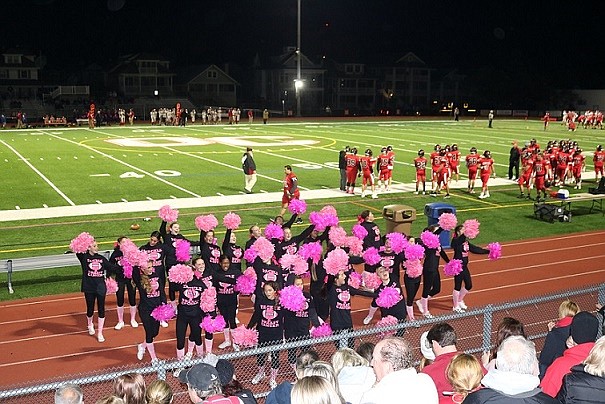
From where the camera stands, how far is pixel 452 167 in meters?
23.0

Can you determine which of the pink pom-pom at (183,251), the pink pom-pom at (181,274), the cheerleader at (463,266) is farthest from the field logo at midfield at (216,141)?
the pink pom-pom at (181,274)

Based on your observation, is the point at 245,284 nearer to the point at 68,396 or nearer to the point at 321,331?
the point at 321,331

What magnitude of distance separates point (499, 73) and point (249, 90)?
3779cm

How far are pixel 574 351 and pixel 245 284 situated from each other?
5.02m

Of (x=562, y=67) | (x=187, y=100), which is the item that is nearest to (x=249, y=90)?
(x=187, y=100)

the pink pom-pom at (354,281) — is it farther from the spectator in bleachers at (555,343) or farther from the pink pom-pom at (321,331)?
the spectator in bleachers at (555,343)

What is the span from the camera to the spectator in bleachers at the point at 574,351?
16.7ft

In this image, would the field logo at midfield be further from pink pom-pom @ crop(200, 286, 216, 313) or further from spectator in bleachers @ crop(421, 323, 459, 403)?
spectator in bleachers @ crop(421, 323, 459, 403)

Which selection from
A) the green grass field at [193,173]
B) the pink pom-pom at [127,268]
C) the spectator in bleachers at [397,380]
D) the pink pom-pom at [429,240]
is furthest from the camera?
the green grass field at [193,173]

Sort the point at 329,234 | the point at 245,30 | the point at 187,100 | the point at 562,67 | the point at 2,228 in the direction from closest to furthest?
the point at 329,234 < the point at 2,228 < the point at 187,100 < the point at 562,67 < the point at 245,30

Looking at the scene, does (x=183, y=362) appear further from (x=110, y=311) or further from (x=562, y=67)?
(x=562, y=67)

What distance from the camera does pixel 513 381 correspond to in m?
4.06

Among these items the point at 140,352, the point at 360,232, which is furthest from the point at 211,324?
the point at 360,232

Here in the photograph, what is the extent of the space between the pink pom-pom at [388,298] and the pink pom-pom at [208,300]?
2.25m
